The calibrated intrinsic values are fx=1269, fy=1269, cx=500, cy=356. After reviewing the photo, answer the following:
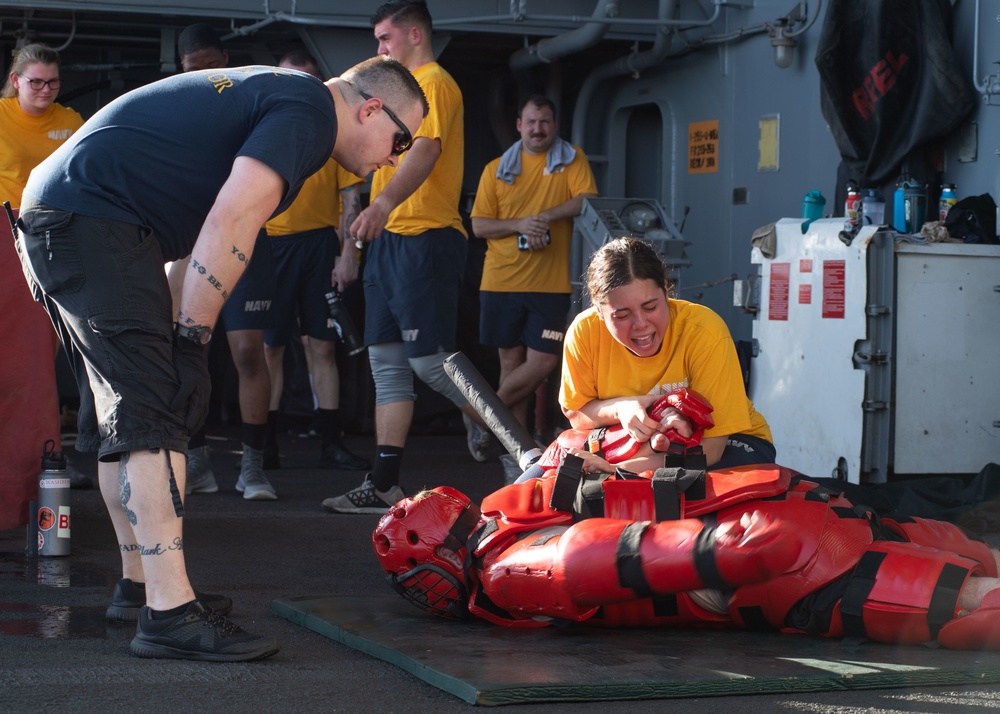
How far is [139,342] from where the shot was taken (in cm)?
287

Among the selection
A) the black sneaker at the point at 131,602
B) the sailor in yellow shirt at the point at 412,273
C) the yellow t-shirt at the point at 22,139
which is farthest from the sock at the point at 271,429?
the black sneaker at the point at 131,602

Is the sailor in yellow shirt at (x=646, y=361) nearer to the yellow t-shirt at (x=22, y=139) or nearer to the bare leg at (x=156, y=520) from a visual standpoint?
the bare leg at (x=156, y=520)

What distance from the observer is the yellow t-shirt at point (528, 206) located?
7.10 m

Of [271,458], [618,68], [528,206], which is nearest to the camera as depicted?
[271,458]

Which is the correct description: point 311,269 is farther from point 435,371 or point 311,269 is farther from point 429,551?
point 429,551

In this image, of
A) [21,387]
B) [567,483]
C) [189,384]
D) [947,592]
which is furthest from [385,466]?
[947,592]

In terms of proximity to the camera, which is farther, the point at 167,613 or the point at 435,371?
the point at 435,371

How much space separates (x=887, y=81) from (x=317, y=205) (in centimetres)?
304

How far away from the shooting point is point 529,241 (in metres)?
6.98

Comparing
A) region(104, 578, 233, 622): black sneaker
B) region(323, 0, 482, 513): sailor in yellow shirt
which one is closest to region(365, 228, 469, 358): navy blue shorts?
region(323, 0, 482, 513): sailor in yellow shirt

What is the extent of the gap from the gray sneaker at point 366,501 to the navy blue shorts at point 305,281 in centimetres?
140

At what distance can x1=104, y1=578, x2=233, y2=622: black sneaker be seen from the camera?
Result: 10.9 ft

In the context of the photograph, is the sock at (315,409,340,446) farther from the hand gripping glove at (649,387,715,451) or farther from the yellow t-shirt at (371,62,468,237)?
the hand gripping glove at (649,387,715,451)

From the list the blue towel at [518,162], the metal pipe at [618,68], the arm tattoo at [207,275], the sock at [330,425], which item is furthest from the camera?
the metal pipe at [618,68]
